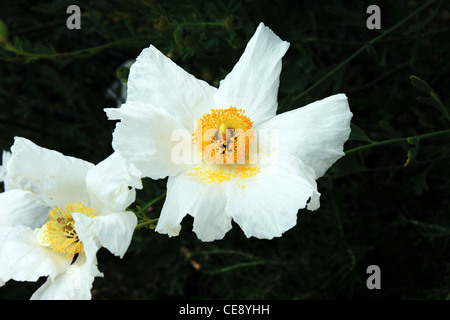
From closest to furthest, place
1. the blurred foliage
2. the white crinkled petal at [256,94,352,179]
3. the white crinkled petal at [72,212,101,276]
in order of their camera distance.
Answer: the white crinkled petal at [72,212,101,276] < the white crinkled petal at [256,94,352,179] < the blurred foliage

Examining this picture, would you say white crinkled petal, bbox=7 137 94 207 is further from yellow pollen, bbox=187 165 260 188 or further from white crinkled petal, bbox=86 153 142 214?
yellow pollen, bbox=187 165 260 188

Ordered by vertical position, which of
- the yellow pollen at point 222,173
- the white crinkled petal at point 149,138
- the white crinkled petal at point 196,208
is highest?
the white crinkled petal at point 149,138

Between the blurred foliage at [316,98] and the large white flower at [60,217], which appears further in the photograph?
the blurred foliage at [316,98]

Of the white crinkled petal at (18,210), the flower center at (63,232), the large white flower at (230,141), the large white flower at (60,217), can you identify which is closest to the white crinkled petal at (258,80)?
the large white flower at (230,141)

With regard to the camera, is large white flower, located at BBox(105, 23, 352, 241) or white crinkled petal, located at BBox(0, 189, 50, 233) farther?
white crinkled petal, located at BBox(0, 189, 50, 233)

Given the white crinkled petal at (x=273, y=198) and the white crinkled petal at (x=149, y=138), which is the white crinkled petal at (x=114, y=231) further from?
the white crinkled petal at (x=273, y=198)

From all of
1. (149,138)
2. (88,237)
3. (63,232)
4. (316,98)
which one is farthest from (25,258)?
(316,98)

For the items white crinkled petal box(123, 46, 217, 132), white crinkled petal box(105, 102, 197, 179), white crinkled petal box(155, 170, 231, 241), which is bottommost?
white crinkled petal box(155, 170, 231, 241)

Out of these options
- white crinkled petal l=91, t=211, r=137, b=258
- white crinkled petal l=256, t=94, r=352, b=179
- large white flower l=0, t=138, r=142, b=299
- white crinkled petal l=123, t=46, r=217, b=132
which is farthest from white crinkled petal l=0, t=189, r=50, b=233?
white crinkled petal l=256, t=94, r=352, b=179

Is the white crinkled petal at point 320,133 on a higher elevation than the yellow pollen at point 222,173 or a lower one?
higher

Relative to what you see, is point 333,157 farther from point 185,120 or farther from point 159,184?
point 159,184
